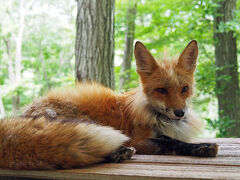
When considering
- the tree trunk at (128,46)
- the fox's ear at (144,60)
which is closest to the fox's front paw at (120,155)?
the fox's ear at (144,60)

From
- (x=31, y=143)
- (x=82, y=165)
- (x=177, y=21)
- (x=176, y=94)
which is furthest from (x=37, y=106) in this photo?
(x=177, y=21)

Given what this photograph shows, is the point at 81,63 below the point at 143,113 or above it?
above

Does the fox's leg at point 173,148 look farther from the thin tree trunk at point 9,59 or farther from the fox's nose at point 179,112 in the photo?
the thin tree trunk at point 9,59

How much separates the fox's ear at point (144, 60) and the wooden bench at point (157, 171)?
34.8 inches

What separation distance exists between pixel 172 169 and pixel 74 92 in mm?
1316

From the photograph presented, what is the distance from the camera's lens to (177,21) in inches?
165

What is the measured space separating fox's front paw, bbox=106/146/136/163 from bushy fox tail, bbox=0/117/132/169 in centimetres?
7

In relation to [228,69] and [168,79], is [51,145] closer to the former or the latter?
[168,79]

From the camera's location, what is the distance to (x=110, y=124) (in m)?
2.23

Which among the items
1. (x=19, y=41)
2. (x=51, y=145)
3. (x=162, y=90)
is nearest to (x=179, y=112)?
(x=162, y=90)

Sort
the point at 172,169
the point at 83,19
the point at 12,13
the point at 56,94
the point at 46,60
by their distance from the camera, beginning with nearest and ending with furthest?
the point at 172,169
the point at 56,94
the point at 83,19
the point at 12,13
the point at 46,60

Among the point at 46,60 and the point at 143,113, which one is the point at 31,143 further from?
the point at 46,60

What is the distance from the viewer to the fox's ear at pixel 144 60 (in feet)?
7.20

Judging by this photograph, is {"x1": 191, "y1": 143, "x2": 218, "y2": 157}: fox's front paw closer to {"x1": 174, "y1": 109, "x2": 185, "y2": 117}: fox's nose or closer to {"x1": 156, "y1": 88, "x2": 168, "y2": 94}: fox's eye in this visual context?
{"x1": 174, "y1": 109, "x2": 185, "y2": 117}: fox's nose
